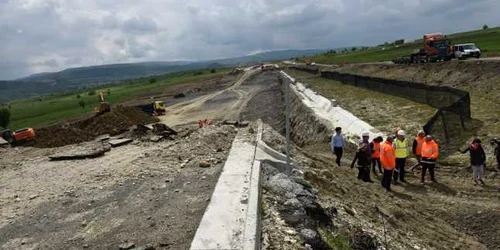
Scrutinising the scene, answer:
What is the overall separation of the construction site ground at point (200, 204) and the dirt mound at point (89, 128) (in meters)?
8.38

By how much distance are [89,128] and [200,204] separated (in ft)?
86.8

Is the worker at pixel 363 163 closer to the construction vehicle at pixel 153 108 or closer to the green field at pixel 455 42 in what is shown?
the construction vehicle at pixel 153 108

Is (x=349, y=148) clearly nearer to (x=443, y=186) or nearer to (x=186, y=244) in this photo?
(x=443, y=186)

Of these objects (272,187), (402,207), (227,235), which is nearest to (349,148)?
(402,207)

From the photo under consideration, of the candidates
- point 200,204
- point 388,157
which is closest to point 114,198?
point 200,204

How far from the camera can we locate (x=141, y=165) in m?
14.6

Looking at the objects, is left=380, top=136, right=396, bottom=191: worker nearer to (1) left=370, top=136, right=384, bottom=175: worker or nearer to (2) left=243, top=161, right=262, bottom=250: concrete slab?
(1) left=370, top=136, right=384, bottom=175: worker

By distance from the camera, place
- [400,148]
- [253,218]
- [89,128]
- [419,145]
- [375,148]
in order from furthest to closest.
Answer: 1. [89,128]
2. [375,148]
3. [419,145]
4. [400,148]
5. [253,218]

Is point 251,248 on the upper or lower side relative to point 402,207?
upper

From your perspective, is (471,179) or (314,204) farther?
(471,179)

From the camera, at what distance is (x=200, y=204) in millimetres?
9914

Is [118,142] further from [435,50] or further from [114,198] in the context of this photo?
[435,50]

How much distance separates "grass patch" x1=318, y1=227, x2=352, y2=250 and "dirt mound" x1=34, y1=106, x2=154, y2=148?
1866 cm

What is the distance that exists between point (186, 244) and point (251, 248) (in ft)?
4.19
